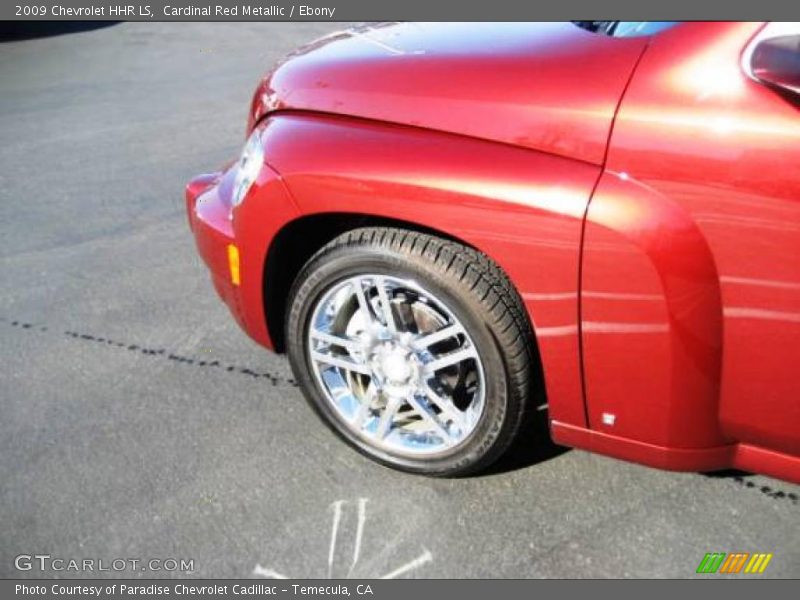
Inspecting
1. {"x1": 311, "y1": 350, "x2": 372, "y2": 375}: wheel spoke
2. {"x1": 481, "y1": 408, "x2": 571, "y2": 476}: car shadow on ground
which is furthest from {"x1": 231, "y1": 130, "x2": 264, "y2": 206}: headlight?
{"x1": 481, "y1": 408, "x2": 571, "y2": 476}: car shadow on ground

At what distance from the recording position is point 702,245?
165 cm

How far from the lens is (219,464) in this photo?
253cm

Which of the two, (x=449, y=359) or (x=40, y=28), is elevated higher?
(x=449, y=359)

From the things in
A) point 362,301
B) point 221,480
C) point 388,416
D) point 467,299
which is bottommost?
point 221,480

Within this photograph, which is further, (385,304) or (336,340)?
(336,340)

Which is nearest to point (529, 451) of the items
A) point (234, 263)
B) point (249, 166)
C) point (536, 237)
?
point (536, 237)

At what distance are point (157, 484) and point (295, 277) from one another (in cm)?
83

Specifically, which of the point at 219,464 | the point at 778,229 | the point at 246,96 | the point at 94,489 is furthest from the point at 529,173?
the point at 246,96

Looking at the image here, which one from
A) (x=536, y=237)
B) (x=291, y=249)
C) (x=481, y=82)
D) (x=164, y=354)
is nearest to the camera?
(x=536, y=237)

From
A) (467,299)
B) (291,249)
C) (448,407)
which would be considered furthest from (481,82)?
(448,407)

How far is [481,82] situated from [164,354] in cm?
189

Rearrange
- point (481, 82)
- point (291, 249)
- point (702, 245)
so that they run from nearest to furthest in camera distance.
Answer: point (702, 245), point (481, 82), point (291, 249)

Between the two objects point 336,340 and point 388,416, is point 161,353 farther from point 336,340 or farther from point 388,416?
point 388,416

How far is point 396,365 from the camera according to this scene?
7.62 ft
